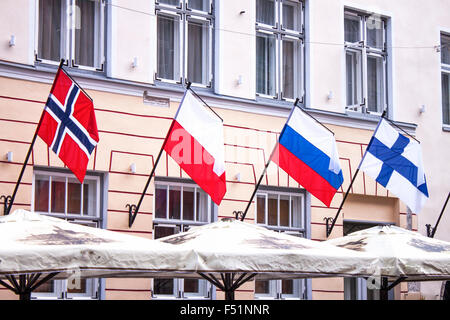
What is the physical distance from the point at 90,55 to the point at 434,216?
8.45 meters

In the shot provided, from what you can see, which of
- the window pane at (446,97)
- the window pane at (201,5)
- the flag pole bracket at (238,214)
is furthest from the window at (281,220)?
the window pane at (446,97)

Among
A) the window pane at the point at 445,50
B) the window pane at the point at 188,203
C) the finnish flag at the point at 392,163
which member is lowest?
the window pane at the point at 188,203

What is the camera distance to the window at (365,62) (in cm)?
1828

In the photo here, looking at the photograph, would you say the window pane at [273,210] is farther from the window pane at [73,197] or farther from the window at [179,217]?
the window pane at [73,197]

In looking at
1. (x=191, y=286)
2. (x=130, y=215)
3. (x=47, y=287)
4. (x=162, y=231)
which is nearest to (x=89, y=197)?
(x=130, y=215)

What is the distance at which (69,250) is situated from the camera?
9.28 meters

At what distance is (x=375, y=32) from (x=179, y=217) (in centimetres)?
640

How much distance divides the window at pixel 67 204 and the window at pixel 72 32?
1.91 metres

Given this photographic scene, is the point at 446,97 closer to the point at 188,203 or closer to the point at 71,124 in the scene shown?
the point at 188,203

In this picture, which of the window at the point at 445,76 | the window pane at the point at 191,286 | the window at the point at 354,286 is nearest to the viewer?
the window pane at the point at 191,286

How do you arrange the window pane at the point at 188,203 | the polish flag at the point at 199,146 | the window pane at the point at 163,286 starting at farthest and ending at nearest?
1. the window pane at the point at 188,203
2. the window pane at the point at 163,286
3. the polish flag at the point at 199,146
